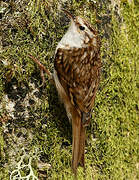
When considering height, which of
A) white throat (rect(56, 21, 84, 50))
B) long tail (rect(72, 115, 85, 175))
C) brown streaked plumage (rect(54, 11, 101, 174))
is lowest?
long tail (rect(72, 115, 85, 175))

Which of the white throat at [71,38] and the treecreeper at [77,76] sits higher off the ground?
the white throat at [71,38]

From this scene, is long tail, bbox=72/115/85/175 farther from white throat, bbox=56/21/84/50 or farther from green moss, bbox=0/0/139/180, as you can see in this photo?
white throat, bbox=56/21/84/50

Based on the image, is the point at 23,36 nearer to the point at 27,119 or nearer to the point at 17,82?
the point at 17,82

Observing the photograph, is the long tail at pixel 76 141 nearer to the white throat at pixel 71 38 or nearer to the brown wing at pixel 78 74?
the brown wing at pixel 78 74

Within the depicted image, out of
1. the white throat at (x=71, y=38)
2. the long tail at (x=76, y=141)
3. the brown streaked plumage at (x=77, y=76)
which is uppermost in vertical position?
the white throat at (x=71, y=38)

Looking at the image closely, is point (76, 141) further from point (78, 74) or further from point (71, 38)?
point (71, 38)

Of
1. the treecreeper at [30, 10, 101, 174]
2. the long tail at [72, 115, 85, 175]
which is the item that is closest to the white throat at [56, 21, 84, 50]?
the treecreeper at [30, 10, 101, 174]

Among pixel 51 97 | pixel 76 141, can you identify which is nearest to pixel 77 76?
pixel 51 97

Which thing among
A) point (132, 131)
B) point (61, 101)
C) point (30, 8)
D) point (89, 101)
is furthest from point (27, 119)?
point (132, 131)

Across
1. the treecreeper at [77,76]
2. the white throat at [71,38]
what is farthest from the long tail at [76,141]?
the white throat at [71,38]
